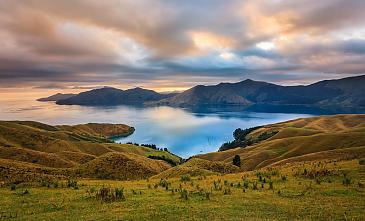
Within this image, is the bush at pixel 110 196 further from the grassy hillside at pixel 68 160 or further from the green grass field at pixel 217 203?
the grassy hillside at pixel 68 160

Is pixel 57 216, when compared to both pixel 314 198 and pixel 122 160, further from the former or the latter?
pixel 122 160

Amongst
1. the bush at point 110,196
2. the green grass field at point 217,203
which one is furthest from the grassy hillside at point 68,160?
the bush at point 110,196

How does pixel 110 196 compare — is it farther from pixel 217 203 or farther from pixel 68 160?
pixel 68 160

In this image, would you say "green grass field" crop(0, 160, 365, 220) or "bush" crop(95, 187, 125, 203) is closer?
"green grass field" crop(0, 160, 365, 220)

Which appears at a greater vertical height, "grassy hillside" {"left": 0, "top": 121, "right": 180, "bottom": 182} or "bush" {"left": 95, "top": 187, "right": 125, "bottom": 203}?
"bush" {"left": 95, "top": 187, "right": 125, "bottom": 203}

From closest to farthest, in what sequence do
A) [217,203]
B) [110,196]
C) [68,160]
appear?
[217,203] < [110,196] < [68,160]

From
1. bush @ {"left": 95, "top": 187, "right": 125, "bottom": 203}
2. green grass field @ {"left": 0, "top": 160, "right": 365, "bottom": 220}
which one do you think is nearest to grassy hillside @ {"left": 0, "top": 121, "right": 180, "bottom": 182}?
green grass field @ {"left": 0, "top": 160, "right": 365, "bottom": 220}

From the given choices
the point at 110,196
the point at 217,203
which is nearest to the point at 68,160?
the point at 110,196

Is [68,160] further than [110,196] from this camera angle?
Yes

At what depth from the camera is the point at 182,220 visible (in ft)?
44.9

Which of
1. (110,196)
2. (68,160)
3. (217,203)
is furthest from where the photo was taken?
(68,160)

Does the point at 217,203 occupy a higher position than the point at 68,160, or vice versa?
the point at 217,203

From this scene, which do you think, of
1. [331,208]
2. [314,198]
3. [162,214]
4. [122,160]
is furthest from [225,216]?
[122,160]

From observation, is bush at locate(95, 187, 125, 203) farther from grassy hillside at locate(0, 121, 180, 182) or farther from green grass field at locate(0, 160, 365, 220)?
grassy hillside at locate(0, 121, 180, 182)
